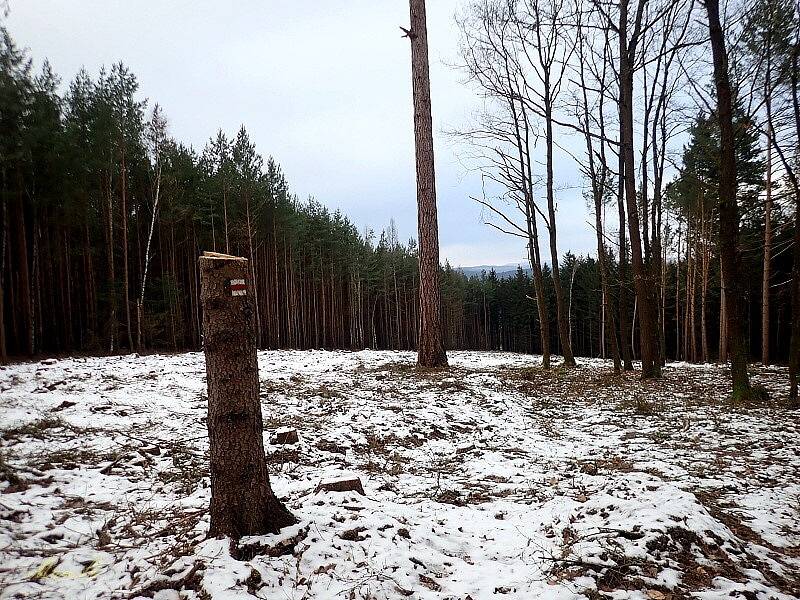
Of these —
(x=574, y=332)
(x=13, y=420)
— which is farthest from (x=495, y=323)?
(x=13, y=420)

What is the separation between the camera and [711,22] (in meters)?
7.90

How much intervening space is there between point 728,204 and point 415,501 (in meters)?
8.22

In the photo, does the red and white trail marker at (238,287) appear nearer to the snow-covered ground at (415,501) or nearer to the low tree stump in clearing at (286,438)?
the snow-covered ground at (415,501)

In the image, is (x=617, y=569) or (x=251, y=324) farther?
(x=251, y=324)

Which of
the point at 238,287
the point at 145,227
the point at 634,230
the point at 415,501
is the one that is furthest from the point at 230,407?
the point at 145,227

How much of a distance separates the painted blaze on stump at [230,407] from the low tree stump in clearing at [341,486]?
2.94 ft

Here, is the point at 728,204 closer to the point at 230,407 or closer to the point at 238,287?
the point at 238,287

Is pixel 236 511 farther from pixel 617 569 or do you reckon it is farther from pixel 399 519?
pixel 617 569

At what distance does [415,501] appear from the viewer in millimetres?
3893

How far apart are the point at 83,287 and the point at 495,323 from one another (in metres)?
64.0

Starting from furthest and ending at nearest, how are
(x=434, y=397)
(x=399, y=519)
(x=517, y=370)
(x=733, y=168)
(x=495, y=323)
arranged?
(x=495, y=323), (x=517, y=370), (x=434, y=397), (x=733, y=168), (x=399, y=519)

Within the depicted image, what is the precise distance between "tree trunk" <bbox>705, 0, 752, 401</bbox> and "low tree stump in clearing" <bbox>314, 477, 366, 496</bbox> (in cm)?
783

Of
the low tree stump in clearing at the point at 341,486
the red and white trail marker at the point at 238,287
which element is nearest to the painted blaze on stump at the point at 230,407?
the red and white trail marker at the point at 238,287

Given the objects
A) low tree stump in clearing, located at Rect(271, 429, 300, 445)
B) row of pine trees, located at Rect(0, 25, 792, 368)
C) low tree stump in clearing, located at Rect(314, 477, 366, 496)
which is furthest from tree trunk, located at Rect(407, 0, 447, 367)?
low tree stump in clearing, located at Rect(314, 477, 366, 496)
